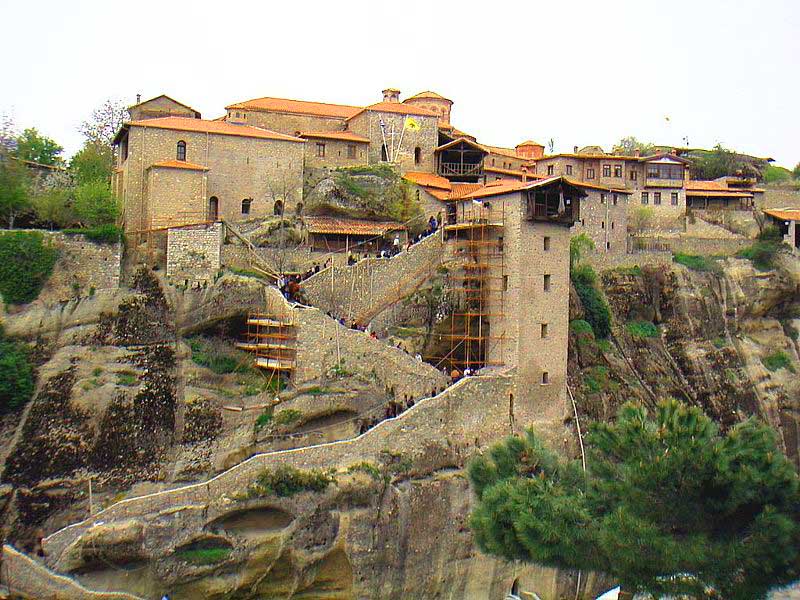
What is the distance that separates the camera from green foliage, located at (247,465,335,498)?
2944 centimetres

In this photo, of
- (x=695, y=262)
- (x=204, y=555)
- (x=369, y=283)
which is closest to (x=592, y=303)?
(x=695, y=262)

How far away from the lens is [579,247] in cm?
4581

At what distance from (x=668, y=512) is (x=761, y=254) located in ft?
116

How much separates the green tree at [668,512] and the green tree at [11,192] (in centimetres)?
2428

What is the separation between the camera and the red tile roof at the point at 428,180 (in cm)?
4375

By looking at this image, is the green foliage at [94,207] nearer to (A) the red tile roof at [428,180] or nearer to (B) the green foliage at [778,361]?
(A) the red tile roof at [428,180]

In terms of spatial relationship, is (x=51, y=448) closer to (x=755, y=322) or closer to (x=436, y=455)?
(x=436, y=455)

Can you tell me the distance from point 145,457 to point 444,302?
1359cm

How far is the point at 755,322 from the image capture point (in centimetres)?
5156

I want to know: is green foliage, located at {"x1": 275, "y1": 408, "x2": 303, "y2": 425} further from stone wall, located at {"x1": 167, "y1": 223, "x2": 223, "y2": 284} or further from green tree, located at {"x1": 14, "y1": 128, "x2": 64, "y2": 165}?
green tree, located at {"x1": 14, "y1": 128, "x2": 64, "y2": 165}

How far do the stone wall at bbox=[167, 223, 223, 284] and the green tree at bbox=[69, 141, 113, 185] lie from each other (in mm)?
10406

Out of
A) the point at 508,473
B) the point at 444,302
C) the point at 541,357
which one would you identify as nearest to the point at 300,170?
the point at 444,302

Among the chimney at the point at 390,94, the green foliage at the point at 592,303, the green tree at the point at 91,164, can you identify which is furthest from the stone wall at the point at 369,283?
the chimney at the point at 390,94

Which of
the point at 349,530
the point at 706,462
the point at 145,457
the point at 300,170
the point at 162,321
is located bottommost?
the point at 349,530
